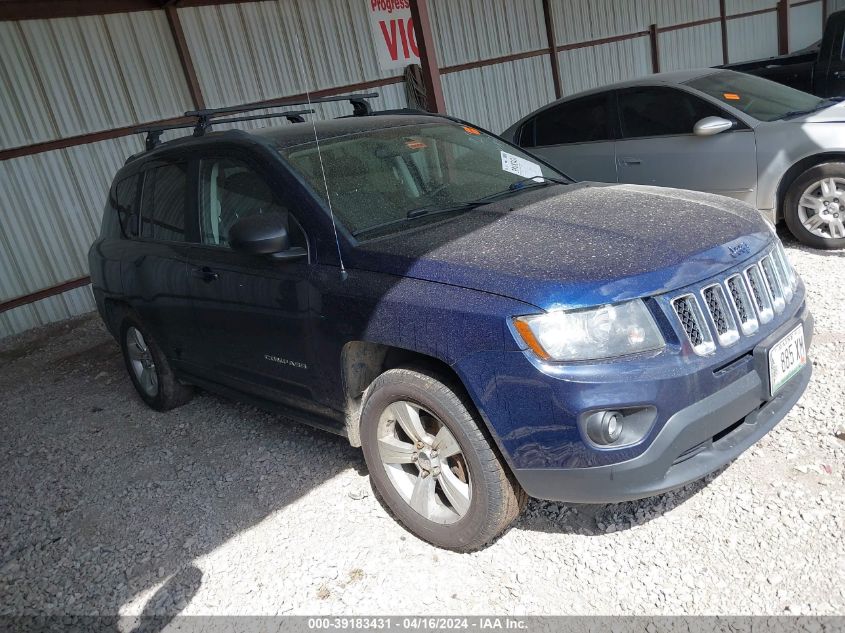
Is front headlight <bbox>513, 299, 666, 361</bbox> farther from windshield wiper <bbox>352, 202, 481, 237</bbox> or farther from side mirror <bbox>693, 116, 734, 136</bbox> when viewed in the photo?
side mirror <bbox>693, 116, 734, 136</bbox>

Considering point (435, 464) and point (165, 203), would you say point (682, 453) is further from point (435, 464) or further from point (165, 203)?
point (165, 203)

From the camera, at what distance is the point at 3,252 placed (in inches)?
295

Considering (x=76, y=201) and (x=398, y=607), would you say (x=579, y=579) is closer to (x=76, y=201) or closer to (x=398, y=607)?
(x=398, y=607)

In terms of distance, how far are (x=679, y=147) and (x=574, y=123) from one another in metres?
1.15

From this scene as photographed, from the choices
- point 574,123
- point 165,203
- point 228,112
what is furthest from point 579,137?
point 165,203

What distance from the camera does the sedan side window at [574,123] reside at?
653 cm

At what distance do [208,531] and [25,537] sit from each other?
3.41ft

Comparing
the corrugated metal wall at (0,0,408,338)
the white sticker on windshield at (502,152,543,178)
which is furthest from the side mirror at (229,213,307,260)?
the corrugated metal wall at (0,0,408,338)

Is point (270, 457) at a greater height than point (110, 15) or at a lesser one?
lesser

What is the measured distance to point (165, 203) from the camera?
4098mm

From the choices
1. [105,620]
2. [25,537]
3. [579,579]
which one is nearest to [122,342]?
[25,537]

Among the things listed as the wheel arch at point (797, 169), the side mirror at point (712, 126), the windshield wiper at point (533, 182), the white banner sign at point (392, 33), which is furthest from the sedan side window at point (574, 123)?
the windshield wiper at point (533, 182)

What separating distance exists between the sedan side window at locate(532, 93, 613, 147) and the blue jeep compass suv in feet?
9.50

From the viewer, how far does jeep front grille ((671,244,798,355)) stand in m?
2.38
